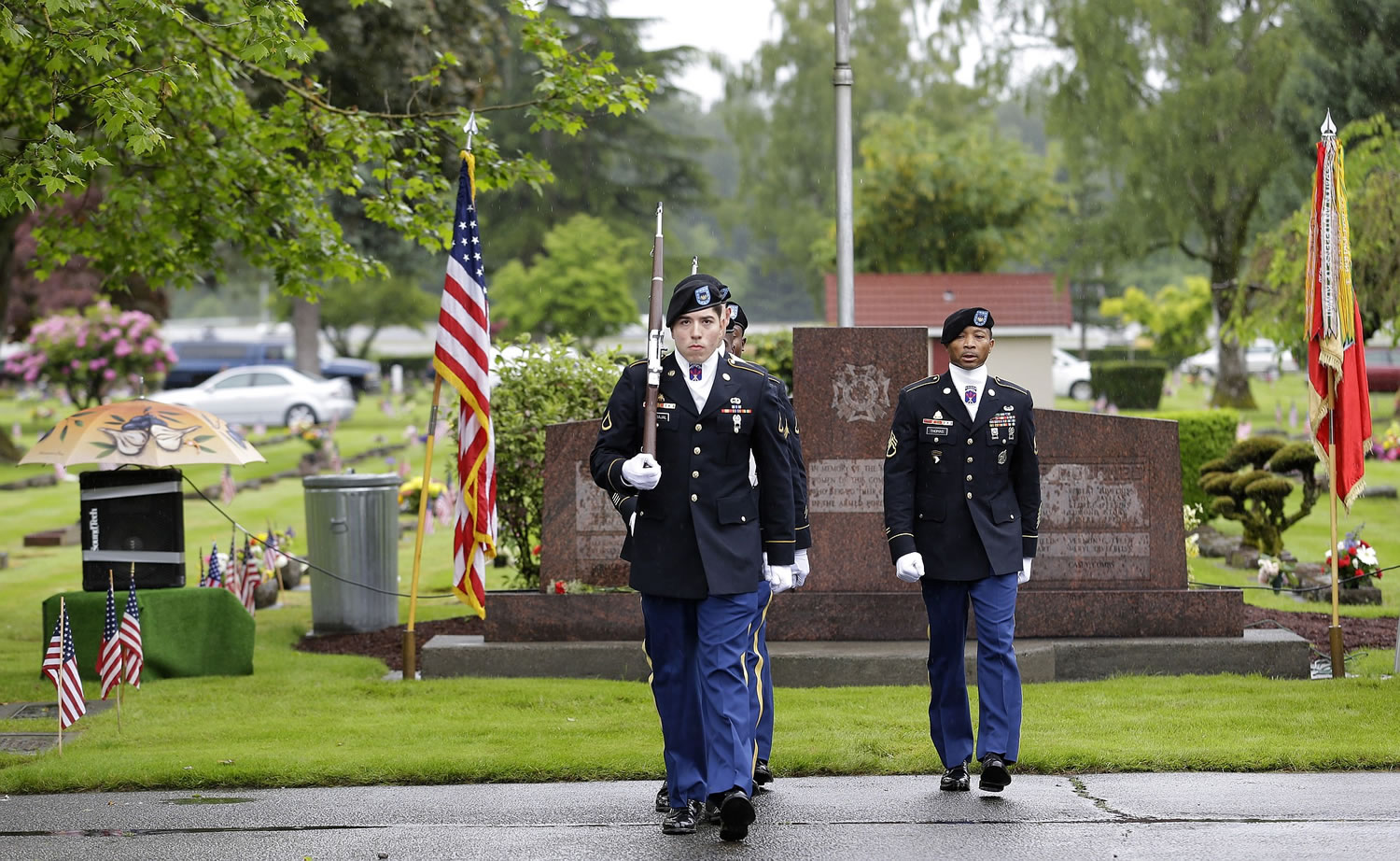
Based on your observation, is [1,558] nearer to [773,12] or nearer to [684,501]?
[684,501]

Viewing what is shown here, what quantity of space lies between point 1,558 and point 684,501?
496 inches

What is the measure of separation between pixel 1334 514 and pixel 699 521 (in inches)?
202

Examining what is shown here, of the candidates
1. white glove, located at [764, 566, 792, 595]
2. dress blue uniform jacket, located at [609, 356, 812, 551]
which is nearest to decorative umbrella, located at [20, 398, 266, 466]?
Answer: dress blue uniform jacket, located at [609, 356, 812, 551]

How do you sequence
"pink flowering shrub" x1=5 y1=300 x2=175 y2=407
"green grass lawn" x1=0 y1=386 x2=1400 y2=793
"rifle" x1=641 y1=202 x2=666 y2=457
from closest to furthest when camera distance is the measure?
1. "rifle" x1=641 y1=202 x2=666 y2=457
2. "green grass lawn" x1=0 y1=386 x2=1400 y2=793
3. "pink flowering shrub" x1=5 y1=300 x2=175 y2=407

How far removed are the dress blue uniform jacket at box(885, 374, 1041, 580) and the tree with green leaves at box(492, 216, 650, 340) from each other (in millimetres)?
37562

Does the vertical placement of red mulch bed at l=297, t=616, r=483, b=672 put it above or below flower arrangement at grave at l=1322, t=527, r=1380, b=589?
below

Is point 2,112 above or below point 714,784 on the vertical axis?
above

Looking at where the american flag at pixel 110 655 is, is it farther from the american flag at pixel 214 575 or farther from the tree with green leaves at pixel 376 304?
the tree with green leaves at pixel 376 304

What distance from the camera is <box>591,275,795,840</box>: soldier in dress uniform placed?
5.93m

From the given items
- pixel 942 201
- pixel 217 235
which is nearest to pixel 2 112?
pixel 217 235

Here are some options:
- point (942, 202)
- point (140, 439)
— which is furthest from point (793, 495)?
point (942, 202)

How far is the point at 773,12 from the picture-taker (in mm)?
60281

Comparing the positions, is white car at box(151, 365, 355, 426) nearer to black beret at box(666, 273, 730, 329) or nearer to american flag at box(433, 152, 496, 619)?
american flag at box(433, 152, 496, 619)

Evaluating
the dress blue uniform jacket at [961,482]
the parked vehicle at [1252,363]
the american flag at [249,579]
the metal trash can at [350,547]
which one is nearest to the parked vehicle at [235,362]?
the parked vehicle at [1252,363]
